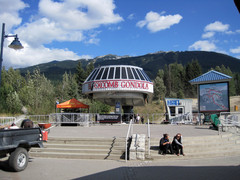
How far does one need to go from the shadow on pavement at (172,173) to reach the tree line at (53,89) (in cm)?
3529

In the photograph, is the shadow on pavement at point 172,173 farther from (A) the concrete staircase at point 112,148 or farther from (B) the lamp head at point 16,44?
(B) the lamp head at point 16,44

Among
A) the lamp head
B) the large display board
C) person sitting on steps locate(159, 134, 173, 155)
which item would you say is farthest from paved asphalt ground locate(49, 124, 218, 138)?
the large display board

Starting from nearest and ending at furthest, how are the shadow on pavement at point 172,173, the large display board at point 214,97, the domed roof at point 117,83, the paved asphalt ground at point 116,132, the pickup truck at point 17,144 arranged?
1. the shadow on pavement at point 172,173
2. the pickup truck at point 17,144
3. the paved asphalt ground at point 116,132
4. the large display board at point 214,97
5. the domed roof at point 117,83

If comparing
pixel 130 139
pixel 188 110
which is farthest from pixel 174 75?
pixel 130 139

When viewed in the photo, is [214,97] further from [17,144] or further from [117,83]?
[17,144]

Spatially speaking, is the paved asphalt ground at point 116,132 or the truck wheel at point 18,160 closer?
the truck wheel at point 18,160

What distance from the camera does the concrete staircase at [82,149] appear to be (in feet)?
35.5

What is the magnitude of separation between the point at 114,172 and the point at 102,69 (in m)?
25.2

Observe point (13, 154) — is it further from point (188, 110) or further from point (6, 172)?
point (188, 110)

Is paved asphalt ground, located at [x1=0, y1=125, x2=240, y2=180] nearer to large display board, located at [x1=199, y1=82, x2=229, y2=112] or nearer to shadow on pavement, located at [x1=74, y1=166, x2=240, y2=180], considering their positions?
shadow on pavement, located at [x1=74, y1=166, x2=240, y2=180]

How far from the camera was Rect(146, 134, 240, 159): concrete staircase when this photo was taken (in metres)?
11.0

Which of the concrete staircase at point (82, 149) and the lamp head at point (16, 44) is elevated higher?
the lamp head at point (16, 44)

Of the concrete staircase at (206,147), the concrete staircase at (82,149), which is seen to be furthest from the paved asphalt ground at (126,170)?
the concrete staircase at (206,147)

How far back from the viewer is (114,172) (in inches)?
328
